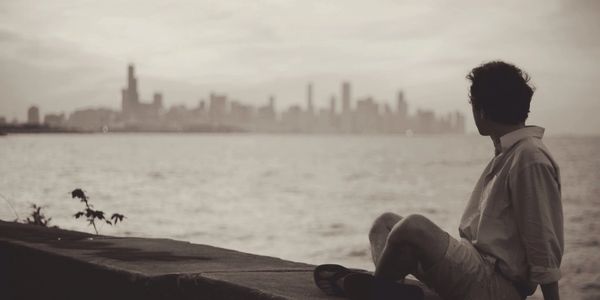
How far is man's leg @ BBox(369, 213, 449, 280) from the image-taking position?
3.29 meters

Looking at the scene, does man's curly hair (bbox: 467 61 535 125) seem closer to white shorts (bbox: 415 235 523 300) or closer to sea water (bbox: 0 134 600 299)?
white shorts (bbox: 415 235 523 300)

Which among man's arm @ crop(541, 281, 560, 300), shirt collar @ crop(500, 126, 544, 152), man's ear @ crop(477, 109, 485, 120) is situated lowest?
man's arm @ crop(541, 281, 560, 300)

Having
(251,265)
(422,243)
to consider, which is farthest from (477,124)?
(251,265)

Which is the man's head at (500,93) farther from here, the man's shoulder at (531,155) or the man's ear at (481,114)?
the man's shoulder at (531,155)

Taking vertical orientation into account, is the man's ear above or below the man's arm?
above

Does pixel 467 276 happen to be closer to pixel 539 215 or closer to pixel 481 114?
pixel 539 215

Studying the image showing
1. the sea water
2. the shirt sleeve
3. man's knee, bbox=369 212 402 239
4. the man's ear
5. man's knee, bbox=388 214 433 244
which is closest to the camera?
the shirt sleeve

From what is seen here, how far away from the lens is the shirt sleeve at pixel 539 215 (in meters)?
3.13

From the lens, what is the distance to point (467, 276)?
336cm

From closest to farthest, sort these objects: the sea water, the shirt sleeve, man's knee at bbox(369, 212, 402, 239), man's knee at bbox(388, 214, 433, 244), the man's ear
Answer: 1. the shirt sleeve
2. man's knee at bbox(388, 214, 433, 244)
3. the man's ear
4. man's knee at bbox(369, 212, 402, 239)
5. the sea water

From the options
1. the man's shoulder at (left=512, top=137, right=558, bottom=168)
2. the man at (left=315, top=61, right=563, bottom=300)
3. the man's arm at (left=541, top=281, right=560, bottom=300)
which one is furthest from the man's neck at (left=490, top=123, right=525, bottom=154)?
the man's arm at (left=541, top=281, right=560, bottom=300)

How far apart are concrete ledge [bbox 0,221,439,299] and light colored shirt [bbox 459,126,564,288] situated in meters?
0.66

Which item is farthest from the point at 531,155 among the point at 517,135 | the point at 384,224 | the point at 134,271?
the point at 134,271

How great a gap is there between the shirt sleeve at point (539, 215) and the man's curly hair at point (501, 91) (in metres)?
0.33
